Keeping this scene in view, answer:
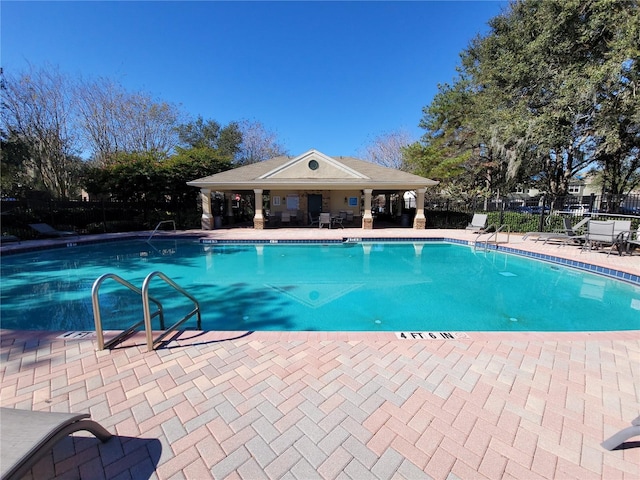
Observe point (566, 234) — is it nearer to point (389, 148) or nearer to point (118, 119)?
point (389, 148)

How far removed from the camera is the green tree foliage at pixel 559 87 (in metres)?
11.9

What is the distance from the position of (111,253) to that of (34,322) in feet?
22.1

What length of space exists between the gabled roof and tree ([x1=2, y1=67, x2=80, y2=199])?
35.9ft

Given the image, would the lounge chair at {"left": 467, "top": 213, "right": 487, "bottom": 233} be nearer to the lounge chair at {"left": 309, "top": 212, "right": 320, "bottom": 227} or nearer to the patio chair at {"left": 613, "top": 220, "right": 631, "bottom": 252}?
the patio chair at {"left": 613, "top": 220, "right": 631, "bottom": 252}

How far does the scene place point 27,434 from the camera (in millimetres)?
1515

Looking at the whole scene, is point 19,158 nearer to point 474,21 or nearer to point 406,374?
point 406,374

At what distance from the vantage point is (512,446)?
2041 mm

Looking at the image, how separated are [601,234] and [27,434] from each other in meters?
13.8

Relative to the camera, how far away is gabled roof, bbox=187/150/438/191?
16469 millimetres

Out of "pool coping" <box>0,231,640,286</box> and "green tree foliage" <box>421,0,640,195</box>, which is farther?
"green tree foliage" <box>421,0,640,195</box>

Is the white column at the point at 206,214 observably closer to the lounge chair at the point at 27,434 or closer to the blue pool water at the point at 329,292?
the blue pool water at the point at 329,292

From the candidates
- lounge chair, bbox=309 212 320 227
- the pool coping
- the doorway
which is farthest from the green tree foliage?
lounge chair, bbox=309 212 320 227

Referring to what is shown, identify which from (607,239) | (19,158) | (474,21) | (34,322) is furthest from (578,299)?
(19,158)

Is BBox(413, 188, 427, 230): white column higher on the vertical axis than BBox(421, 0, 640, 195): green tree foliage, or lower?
lower
